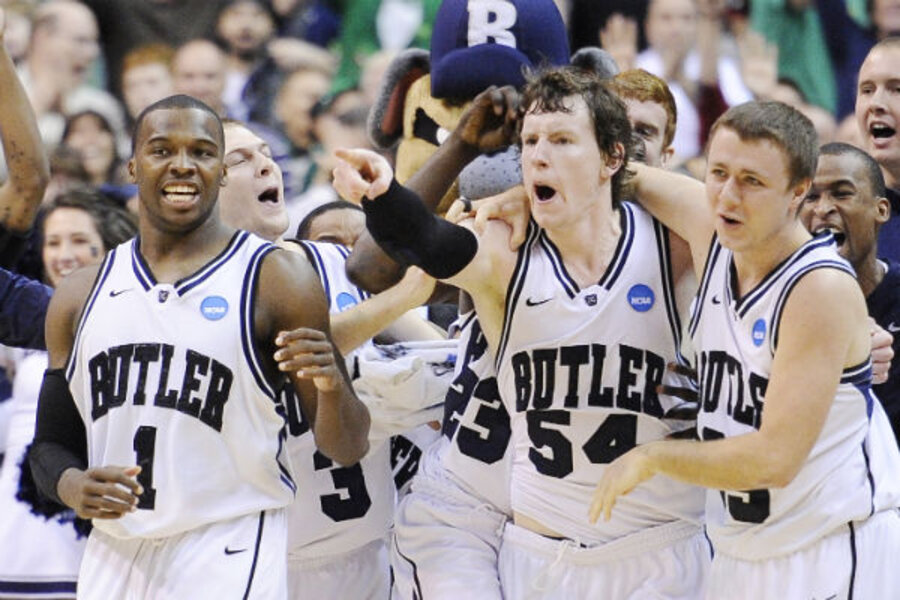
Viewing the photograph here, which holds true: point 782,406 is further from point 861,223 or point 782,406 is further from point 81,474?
point 81,474

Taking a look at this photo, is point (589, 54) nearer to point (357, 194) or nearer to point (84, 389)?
point (357, 194)

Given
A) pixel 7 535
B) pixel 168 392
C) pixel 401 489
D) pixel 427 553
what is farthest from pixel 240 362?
pixel 7 535

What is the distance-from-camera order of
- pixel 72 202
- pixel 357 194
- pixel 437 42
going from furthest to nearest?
pixel 72 202, pixel 437 42, pixel 357 194

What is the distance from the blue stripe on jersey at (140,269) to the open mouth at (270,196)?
0.85 metres

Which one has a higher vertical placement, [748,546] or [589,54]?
[589,54]

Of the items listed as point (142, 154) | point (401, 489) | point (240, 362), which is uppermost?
point (142, 154)

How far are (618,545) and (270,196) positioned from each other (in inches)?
68.5

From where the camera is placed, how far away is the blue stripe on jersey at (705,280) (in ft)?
16.0

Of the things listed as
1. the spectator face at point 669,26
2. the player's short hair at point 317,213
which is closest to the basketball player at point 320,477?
the player's short hair at point 317,213

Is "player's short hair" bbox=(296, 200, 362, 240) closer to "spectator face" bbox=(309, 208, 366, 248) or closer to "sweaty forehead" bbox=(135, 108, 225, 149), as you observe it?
"spectator face" bbox=(309, 208, 366, 248)

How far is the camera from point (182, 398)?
15.6ft

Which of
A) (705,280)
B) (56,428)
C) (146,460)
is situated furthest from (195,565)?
(705,280)

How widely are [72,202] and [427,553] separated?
8.14ft

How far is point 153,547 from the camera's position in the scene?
4.80 metres
